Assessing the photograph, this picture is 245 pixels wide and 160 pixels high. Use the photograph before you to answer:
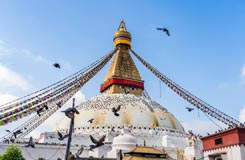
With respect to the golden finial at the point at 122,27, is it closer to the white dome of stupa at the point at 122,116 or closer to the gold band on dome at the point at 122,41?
the gold band on dome at the point at 122,41

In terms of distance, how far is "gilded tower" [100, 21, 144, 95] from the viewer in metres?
40.9

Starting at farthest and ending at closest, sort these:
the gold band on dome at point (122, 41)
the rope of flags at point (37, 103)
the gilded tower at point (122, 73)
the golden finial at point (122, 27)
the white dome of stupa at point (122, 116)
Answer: the golden finial at point (122, 27) < the gold band on dome at point (122, 41) < the gilded tower at point (122, 73) < the white dome of stupa at point (122, 116) < the rope of flags at point (37, 103)

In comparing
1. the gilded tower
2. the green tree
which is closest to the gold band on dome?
the gilded tower

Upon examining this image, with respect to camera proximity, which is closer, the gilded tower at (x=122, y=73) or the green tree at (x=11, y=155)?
the green tree at (x=11, y=155)

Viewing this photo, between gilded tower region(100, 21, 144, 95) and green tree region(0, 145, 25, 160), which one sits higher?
gilded tower region(100, 21, 144, 95)

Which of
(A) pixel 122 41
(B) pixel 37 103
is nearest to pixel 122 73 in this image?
(A) pixel 122 41

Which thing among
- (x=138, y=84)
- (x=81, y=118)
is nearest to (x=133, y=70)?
(x=138, y=84)

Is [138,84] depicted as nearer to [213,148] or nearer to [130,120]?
[130,120]

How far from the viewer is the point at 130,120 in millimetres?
31703

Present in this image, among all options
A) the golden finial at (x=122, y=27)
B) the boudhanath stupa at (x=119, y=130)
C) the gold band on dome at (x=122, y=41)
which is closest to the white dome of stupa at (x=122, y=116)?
the boudhanath stupa at (x=119, y=130)

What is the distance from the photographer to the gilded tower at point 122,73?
40.9 metres

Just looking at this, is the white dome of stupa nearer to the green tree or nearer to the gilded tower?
the gilded tower

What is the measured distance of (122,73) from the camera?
4219 centimetres

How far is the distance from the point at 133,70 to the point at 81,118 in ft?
47.4
